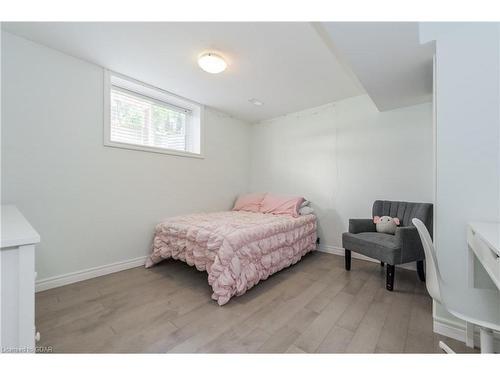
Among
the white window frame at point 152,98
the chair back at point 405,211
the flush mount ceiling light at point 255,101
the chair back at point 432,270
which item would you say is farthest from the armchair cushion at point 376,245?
the white window frame at point 152,98

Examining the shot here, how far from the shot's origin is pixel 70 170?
2092 millimetres

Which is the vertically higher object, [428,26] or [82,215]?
[428,26]

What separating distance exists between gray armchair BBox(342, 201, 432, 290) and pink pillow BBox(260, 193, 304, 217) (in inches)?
31.7

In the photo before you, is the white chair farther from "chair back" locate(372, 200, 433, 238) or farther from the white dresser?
the white dresser

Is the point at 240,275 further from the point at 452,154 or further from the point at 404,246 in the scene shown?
the point at 452,154

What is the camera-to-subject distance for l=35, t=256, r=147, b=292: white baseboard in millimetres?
1945

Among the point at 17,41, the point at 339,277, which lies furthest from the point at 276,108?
the point at 17,41

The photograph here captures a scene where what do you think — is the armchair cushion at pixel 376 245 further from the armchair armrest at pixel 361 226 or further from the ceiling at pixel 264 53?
the ceiling at pixel 264 53

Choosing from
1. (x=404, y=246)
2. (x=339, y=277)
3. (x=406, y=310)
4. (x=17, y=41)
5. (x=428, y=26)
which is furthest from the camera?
(x=339, y=277)

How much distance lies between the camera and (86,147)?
7.18 feet

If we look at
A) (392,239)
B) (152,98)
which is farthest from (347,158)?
(152,98)

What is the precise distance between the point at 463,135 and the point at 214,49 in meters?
2.04

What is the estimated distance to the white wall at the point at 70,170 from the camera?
183 centimetres

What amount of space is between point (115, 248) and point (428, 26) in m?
3.49
